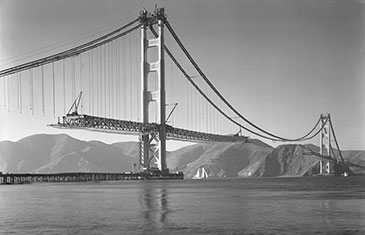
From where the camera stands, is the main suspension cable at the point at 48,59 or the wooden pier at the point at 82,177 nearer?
the main suspension cable at the point at 48,59

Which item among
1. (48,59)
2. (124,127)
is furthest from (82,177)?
(48,59)

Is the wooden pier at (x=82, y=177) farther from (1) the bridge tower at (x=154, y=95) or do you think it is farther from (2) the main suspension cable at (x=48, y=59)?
(2) the main suspension cable at (x=48, y=59)

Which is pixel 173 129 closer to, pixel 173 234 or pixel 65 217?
pixel 65 217

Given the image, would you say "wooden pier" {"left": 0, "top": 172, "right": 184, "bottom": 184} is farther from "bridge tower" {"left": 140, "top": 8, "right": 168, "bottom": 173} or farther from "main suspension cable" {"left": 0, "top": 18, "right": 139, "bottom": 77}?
"main suspension cable" {"left": 0, "top": 18, "right": 139, "bottom": 77}

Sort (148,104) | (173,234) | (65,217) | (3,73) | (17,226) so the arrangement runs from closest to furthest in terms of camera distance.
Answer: (173,234) → (17,226) → (65,217) → (3,73) → (148,104)

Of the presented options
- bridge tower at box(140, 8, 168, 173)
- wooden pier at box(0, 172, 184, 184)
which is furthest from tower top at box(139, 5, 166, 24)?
wooden pier at box(0, 172, 184, 184)

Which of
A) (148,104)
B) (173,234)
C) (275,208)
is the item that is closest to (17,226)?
(173,234)

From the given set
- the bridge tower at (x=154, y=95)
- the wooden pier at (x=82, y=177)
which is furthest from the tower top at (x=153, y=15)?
the wooden pier at (x=82, y=177)

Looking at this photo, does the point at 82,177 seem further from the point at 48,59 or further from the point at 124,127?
the point at 48,59
